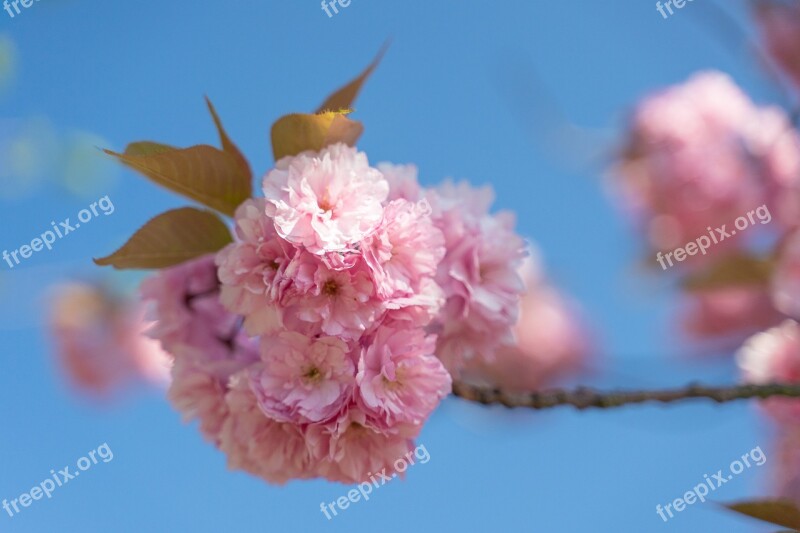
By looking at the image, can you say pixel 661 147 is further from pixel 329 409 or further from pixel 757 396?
pixel 329 409

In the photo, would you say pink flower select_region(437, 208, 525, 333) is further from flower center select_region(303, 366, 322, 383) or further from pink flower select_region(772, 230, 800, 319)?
pink flower select_region(772, 230, 800, 319)


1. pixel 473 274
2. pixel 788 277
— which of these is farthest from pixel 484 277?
pixel 788 277

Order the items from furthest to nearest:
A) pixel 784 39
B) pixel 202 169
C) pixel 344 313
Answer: pixel 784 39 → pixel 202 169 → pixel 344 313

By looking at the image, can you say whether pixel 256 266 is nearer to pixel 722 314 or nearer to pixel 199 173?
pixel 199 173

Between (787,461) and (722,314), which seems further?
(722,314)

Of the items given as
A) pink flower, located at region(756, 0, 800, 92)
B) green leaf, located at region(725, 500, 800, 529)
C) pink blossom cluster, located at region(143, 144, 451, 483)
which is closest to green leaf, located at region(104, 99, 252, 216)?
pink blossom cluster, located at region(143, 144, 451, 483)

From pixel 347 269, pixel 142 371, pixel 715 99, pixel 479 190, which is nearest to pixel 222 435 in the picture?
pixel 347 269

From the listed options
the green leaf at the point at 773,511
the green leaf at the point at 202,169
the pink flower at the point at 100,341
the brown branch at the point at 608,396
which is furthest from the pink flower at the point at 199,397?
the pink flower at the point at 100,341
